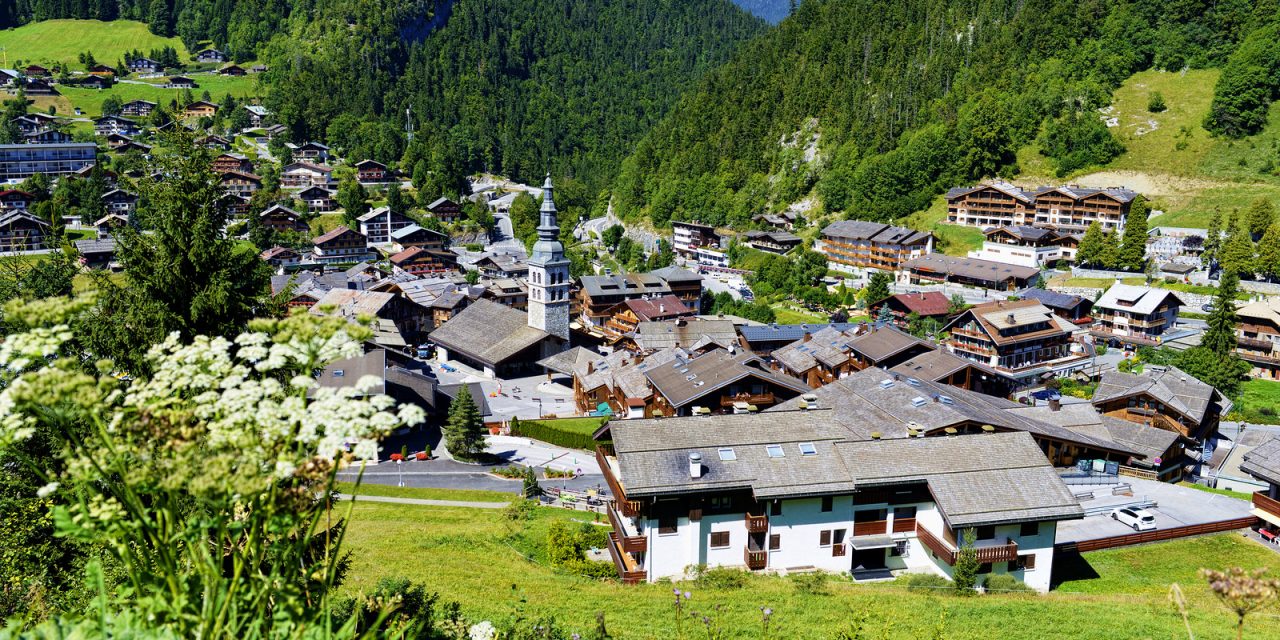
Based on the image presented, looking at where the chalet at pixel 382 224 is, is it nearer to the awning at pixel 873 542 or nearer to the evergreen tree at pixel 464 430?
the evergreen tree at pixel 464 430

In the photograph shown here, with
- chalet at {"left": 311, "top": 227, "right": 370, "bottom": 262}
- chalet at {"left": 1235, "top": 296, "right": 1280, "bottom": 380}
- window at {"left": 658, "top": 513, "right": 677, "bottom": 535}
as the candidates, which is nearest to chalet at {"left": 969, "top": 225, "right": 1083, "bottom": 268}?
chalet at {"left": 1235, "top": 296, "right": 1280, "bottom": 380}

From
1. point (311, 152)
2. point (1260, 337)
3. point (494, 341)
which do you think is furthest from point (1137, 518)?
point (311, 152)

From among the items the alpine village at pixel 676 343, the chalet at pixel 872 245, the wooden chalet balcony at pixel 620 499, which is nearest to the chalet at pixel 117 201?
the alpine village at pixel 676 343

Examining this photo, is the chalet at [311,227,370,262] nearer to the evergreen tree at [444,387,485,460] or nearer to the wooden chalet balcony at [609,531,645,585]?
the evergreen tree at [444,387,485,460]

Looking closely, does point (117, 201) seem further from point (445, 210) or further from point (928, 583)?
point (928, 583)

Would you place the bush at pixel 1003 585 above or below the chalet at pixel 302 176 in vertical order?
below

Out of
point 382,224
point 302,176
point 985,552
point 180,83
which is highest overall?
A: point 180,83
